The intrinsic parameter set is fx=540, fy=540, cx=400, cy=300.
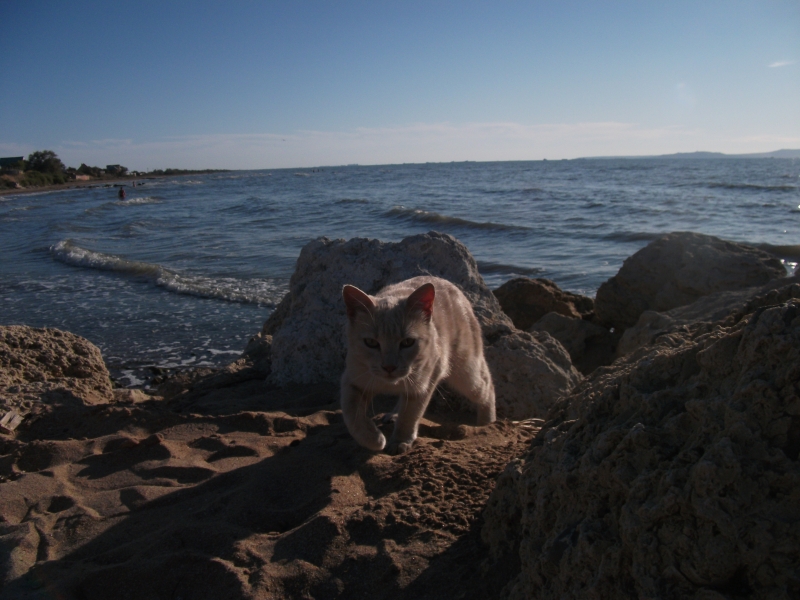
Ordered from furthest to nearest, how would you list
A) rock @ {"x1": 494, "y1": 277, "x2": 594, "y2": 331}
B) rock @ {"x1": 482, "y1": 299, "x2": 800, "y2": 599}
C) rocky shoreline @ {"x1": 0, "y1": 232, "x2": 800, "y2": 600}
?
rock @ {"x1": 494, "y1": 277, "x2": 594, "y2": 331}
rocky shoreline @ {"x1": 0, "y1": 232, "x2": 800, "y2": 600}
rock @ {"x1": 482, "y1": 299, "x2": 800, "y2": 599}

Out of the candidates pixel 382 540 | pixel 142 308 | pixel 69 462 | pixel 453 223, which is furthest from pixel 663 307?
pixel 453 223

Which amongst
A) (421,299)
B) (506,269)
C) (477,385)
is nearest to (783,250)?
(506,269)

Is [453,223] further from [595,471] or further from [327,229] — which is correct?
[595,471]

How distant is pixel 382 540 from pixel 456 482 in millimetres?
532

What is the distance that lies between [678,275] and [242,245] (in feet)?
39.5

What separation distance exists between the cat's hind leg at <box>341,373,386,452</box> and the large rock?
4.84 feet

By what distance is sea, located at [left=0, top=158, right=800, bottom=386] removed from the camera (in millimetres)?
8188

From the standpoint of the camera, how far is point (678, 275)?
6.68 m

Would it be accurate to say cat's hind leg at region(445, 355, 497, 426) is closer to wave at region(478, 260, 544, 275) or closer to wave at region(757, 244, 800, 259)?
wave at region(478, 260, 544, 275)

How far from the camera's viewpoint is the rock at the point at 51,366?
4.36m

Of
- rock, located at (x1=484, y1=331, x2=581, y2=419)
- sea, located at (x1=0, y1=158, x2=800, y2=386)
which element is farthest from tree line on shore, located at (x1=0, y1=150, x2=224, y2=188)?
rock, located at (x1=484, y1=331, x2=581, y2=419)

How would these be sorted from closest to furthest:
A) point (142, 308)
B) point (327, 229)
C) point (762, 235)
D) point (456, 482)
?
point (456, 482) < point (142, 308) < point (762, 235) < point (327, 229)

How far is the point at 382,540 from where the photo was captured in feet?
7.11

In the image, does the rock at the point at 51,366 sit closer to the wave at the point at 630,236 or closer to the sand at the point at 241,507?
the sand at the point at 241,507
